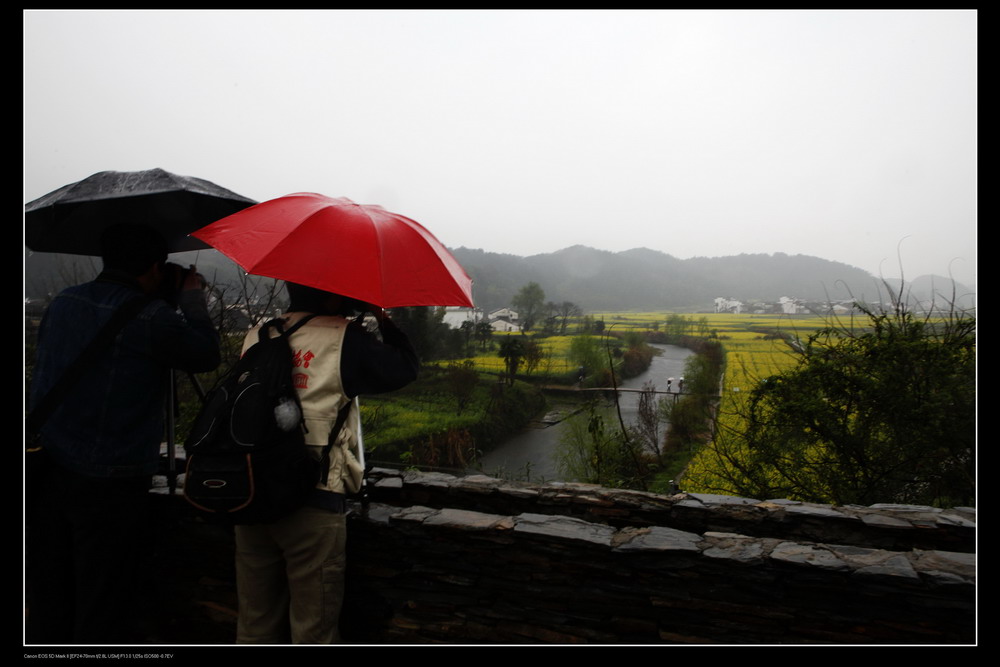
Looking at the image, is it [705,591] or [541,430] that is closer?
[705,591]

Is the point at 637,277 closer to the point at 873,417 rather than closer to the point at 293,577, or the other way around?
the point at 873,417

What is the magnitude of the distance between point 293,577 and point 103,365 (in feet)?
3.43

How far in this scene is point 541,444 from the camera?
26.2ft

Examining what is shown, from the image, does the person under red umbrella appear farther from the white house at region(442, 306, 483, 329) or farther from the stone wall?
the white house at region(442, 306, 483, 329)

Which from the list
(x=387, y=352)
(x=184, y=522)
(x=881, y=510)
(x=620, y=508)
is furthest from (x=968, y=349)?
(x=184, y=522)

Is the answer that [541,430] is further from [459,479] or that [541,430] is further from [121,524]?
A: [121,524]

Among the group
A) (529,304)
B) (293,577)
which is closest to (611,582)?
(293,577)

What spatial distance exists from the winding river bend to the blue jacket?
5.74m

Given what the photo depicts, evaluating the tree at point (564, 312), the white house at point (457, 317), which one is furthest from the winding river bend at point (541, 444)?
the white house at point (457, 317)

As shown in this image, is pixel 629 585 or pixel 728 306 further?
pixel 728 306

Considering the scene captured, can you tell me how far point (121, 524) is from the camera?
6.25 feet

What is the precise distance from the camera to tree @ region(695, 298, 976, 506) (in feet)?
13.4

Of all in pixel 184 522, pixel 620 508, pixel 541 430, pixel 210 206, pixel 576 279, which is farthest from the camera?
pixel 576 279
